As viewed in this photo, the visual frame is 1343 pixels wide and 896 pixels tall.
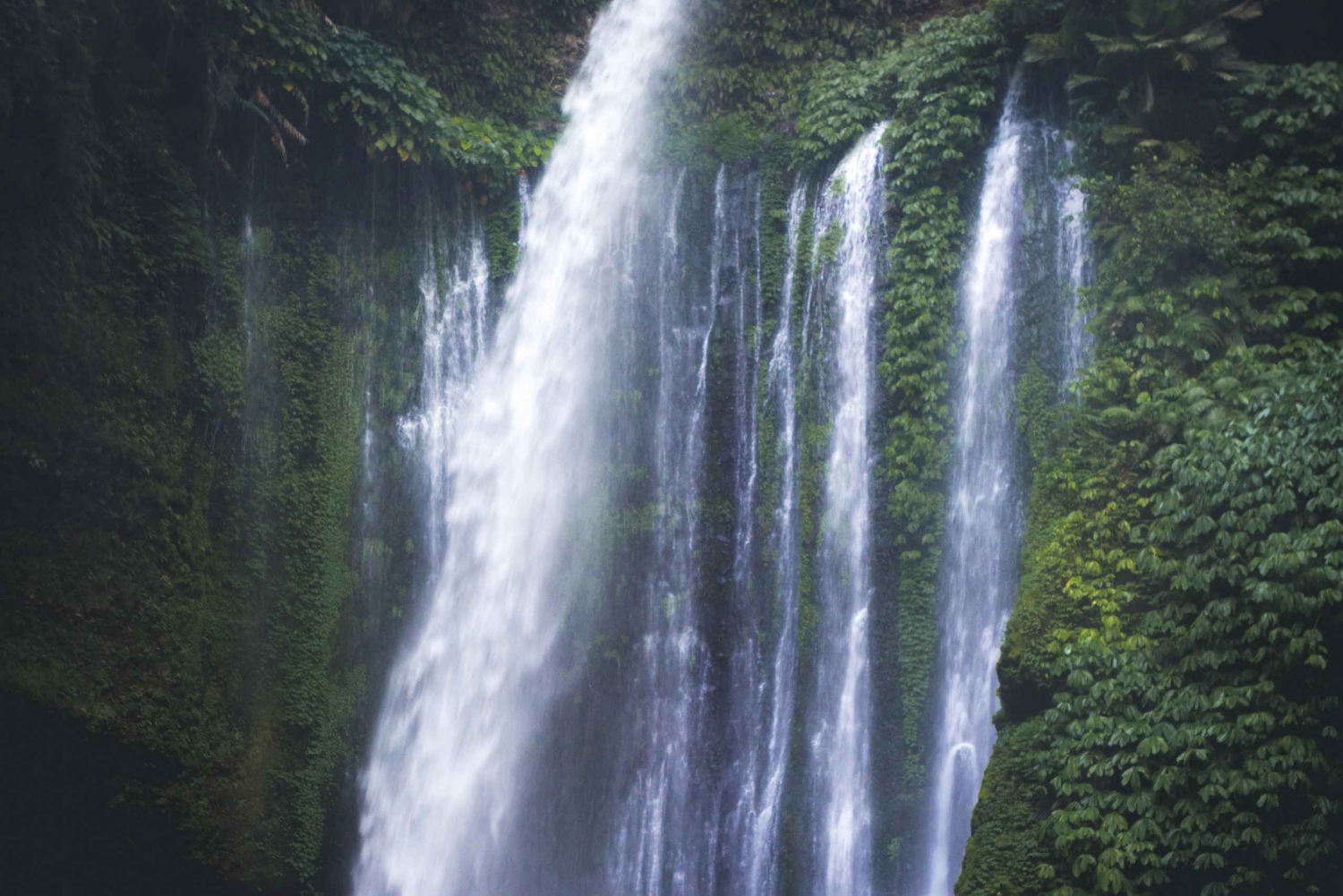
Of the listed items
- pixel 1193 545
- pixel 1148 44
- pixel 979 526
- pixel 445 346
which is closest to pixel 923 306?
pixel 979 526

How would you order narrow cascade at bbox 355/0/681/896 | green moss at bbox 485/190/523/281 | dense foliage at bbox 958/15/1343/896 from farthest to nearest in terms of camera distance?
1. green moss at bbox 485/190/523/281
2. narrow cascade at bbox 355/0/681/896
3. dense foliage at bbox 958/15/1343/896

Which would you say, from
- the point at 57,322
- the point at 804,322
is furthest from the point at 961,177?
the point at 57,322

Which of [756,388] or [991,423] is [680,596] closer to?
[756,388]

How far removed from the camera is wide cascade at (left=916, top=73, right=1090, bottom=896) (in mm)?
9641

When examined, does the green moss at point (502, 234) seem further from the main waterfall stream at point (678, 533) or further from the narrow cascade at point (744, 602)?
the narrow cascade at point (744, 602)

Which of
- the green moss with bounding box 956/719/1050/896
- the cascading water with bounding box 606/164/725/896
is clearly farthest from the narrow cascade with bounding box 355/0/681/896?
the green moss with bounding box 956/719/1050/896

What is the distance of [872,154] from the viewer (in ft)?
37.9

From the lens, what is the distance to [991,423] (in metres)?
10.2

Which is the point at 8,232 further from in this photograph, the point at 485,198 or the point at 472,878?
the point at 472,878

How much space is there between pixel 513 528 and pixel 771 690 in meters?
3.52

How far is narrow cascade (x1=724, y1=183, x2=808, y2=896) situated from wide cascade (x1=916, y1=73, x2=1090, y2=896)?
63.3 inches

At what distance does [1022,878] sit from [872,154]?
7.66m

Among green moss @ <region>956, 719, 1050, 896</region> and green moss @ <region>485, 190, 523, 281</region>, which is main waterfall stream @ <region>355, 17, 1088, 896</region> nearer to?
green moss @ <region>485, 190, 523, 281</region>

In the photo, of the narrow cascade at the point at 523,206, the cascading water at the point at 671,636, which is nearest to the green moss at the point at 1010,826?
the cascading water at the point at 671,636
